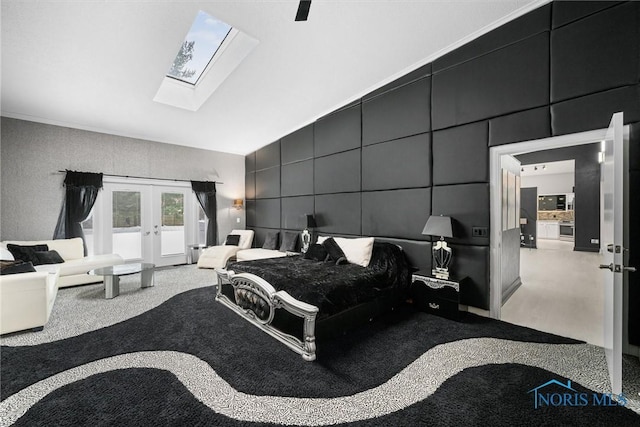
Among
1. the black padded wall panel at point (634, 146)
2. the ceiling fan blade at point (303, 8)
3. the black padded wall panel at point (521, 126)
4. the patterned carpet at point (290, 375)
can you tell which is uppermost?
the ceiling fan blade at point (303, 8)

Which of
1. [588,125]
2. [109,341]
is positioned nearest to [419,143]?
[588,125]

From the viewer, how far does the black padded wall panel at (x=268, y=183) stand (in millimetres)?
6320

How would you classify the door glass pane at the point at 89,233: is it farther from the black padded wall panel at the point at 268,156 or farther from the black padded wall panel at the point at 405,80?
the black padded wall panel at the point at 405,80

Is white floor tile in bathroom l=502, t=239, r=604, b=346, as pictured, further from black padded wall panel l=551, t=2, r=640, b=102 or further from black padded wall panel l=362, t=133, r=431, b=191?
black padded wall panel l=551, t=2, r=640, b=102

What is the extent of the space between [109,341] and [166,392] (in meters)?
1.23

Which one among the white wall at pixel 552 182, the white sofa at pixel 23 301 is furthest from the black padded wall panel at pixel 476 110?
the white wall at pixel 552 182

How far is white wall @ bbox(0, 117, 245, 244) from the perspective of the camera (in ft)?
15.2

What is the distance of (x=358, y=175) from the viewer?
14.2ft

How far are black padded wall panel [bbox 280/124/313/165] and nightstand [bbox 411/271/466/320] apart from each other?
322 cm

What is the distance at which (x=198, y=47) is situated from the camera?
3701 millimetres

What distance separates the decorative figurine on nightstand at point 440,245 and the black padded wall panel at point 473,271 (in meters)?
0.11

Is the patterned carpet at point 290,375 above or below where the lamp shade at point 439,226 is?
below

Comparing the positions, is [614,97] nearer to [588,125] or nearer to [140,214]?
[588,125]

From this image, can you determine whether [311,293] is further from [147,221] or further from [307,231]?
[147,221]
